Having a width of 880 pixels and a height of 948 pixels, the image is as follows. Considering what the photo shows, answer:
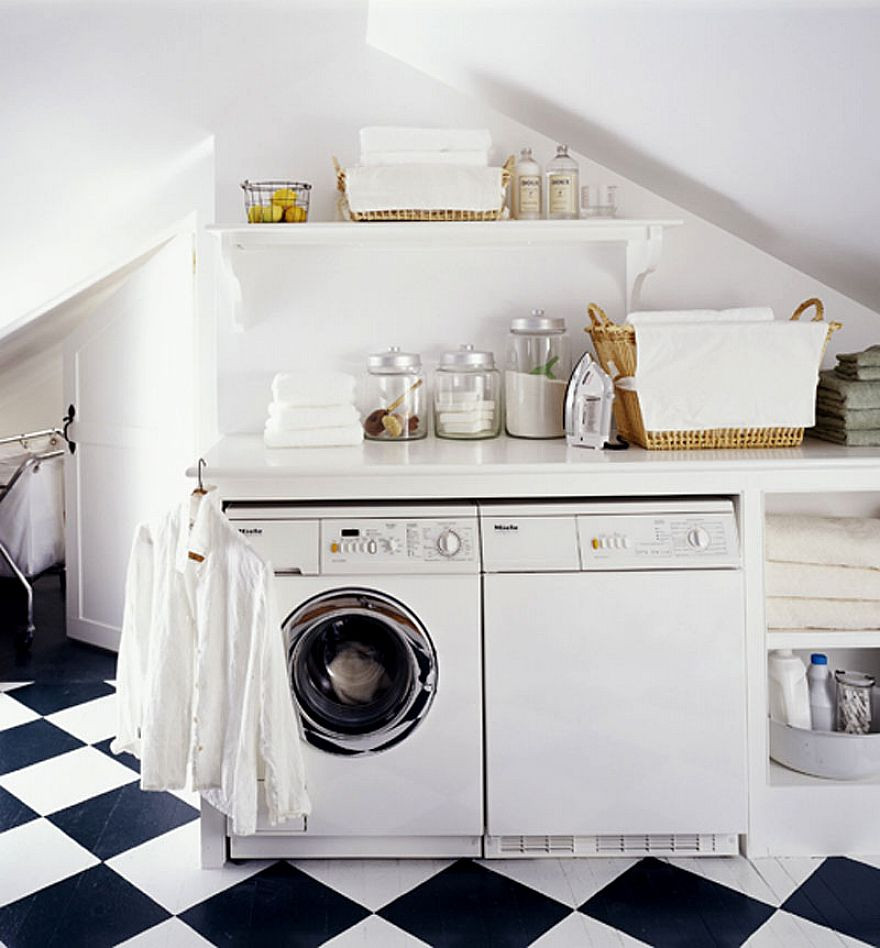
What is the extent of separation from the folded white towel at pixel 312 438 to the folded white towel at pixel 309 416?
0.01 m

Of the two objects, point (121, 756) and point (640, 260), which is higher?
point (640, 260)

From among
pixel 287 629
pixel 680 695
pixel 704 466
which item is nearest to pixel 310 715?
pixel 287 629

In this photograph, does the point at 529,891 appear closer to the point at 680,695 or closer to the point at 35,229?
the point at 680,695

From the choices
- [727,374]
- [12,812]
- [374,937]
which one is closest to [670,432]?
[727,374]

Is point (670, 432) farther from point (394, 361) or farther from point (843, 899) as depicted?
point (843, 899)

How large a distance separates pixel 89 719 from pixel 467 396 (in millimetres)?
1570

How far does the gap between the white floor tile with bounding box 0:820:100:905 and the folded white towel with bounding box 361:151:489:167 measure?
180 centimetres

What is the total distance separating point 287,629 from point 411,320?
1.03 meters

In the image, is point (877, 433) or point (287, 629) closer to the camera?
point (287, 629)

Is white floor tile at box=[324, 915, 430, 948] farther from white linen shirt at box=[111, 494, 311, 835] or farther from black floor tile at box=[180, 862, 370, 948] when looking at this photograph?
white linen shirt at box=[111, 494, 311, 835]

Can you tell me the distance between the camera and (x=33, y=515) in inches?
168

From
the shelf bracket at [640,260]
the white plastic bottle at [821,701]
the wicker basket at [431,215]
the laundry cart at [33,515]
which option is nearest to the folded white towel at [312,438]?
the wicker basket at [431,215]

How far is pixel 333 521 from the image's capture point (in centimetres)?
236

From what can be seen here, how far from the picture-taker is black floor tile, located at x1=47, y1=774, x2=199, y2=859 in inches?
99.6
